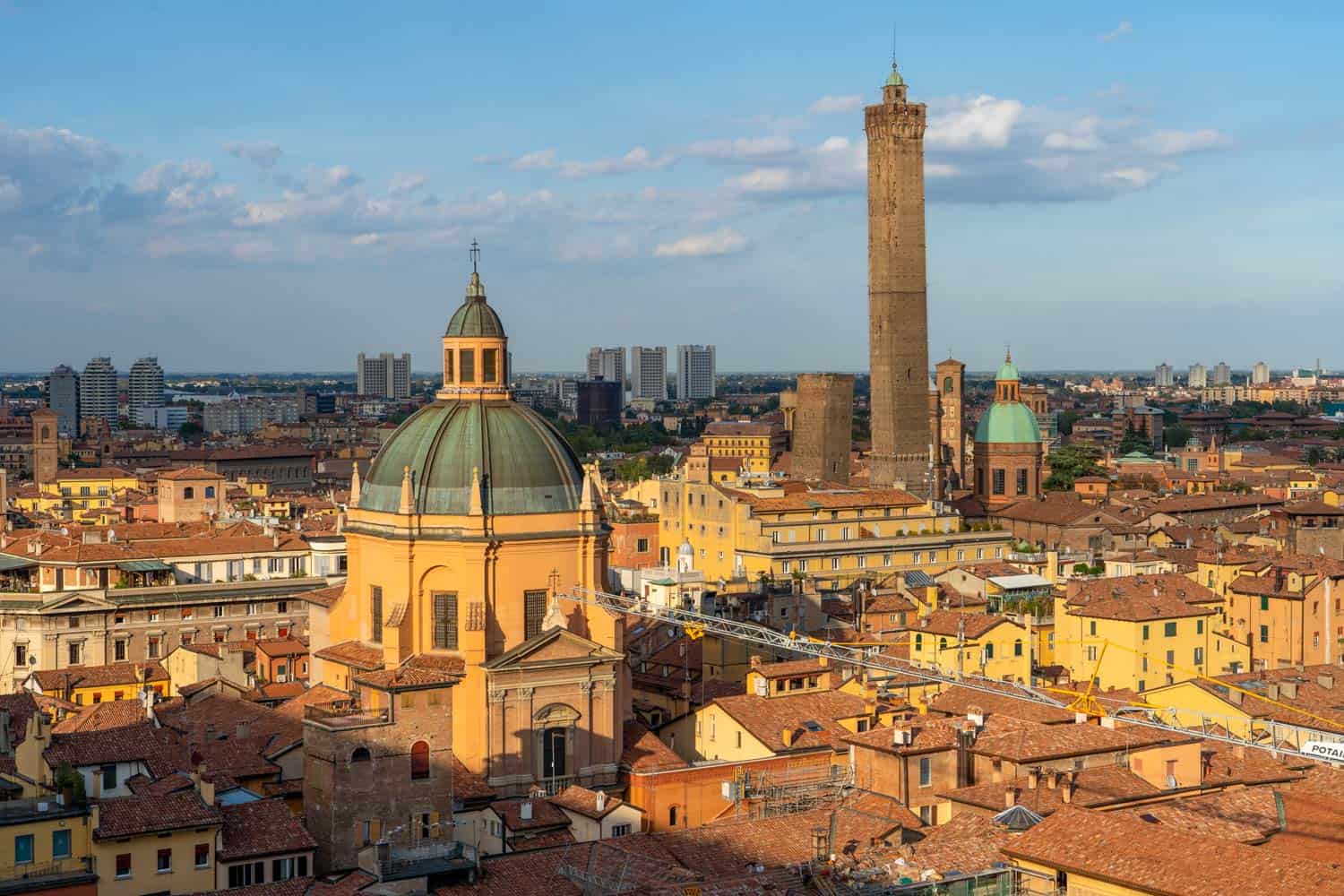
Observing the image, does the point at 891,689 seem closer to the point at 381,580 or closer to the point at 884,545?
the point at 381,580

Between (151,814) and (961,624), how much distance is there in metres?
22.2

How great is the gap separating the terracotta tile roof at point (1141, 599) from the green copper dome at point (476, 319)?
16.6 m

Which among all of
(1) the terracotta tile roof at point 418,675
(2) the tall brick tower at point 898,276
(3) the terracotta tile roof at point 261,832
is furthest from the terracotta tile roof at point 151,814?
(2) the tall brick tower at point 898,276

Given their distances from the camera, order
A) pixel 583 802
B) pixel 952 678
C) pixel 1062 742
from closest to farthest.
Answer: pixel 1062 742
pixel 583 802
pixel 952 678

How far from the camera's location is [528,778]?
3475cm

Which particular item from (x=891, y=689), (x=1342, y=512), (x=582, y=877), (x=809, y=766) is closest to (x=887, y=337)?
(x=1342, y=512)

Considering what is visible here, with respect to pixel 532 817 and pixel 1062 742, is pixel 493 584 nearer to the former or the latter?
pixel 532 817

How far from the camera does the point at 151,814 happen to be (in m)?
27.7

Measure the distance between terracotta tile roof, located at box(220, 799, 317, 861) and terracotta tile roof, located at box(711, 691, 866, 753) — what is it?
8.82m

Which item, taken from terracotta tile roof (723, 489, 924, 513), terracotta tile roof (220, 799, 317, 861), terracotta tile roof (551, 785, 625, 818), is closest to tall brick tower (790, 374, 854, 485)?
terracotta tile roof (723, 489, 924, 513)

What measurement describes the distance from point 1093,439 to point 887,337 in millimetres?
81349

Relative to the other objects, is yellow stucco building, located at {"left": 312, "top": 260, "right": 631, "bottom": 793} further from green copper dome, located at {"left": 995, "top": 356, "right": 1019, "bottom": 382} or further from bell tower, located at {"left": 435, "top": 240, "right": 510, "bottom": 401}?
green copper dome, located at {"left": 995, "top": 356, "right": 1019, "bottom": 382}

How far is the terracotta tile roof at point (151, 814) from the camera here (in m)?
27.2

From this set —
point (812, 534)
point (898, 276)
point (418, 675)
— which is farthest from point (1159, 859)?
point (898, 276)
